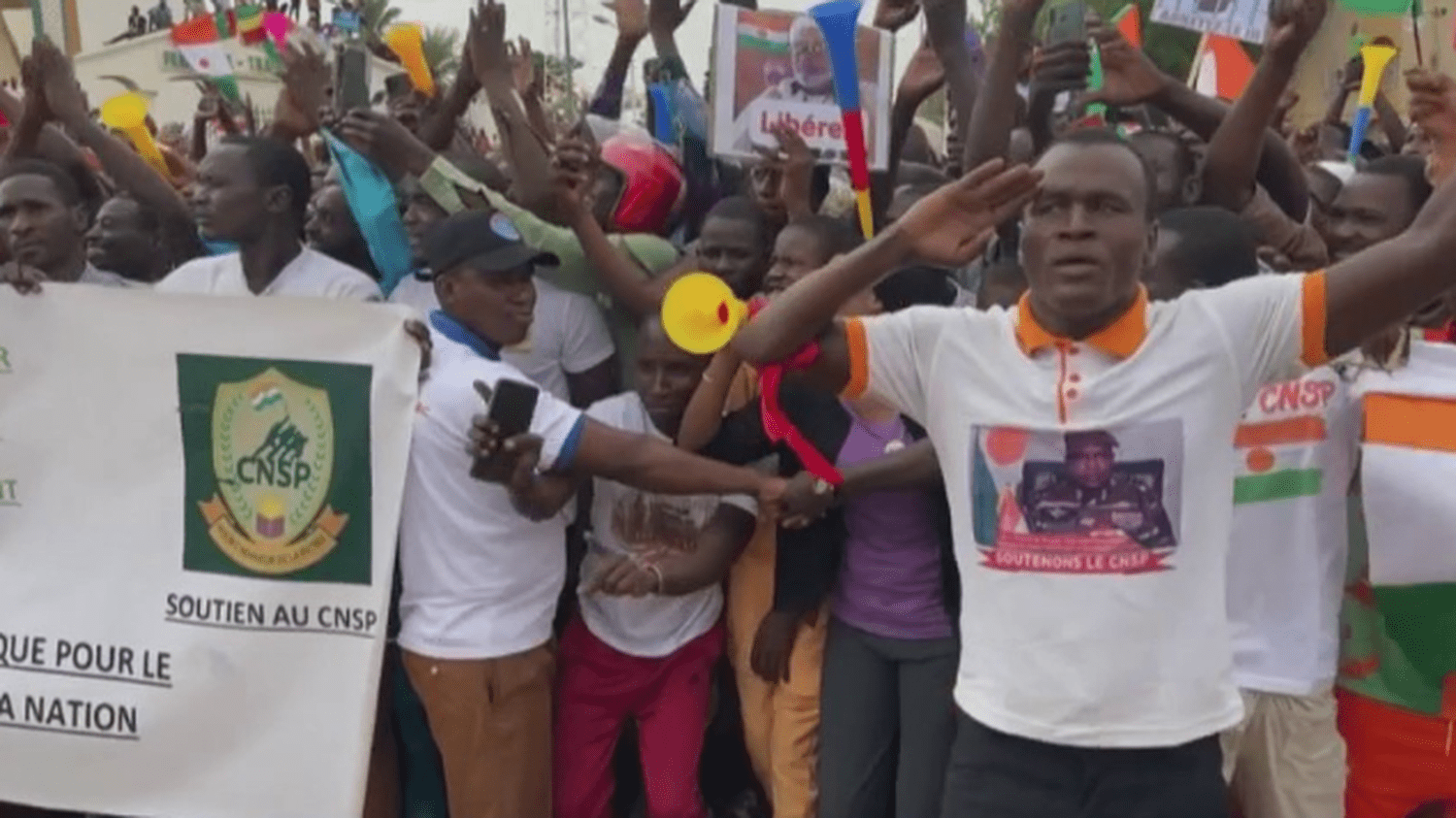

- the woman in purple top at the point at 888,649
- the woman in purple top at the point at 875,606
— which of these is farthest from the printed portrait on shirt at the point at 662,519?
the woman in purple top at the point at 888,649

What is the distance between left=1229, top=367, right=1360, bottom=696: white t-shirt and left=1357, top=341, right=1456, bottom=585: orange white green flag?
8 centimetres

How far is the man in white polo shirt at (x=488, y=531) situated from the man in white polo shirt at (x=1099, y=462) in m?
1.02

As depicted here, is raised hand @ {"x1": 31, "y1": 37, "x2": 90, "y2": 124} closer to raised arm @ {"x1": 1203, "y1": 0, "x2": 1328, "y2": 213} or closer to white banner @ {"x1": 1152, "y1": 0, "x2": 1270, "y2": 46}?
raised arm @ {"x1": 1203, "y1": 0, "x2": 1328, "y2": 213}

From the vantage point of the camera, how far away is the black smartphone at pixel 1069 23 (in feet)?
15.8

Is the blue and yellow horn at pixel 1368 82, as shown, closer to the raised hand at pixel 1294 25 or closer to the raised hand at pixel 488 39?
the raised hand at pixel 1294 25

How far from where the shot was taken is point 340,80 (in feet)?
16.9

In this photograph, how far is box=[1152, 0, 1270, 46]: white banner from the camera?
597cm

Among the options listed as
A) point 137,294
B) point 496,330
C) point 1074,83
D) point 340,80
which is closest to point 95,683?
point 137,294

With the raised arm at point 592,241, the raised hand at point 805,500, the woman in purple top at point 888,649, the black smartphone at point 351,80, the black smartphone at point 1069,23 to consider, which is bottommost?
the woman in purple top at point 888,649

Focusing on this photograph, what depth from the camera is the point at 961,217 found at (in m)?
2.93

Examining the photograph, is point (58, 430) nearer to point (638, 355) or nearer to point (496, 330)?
point (496, 330)

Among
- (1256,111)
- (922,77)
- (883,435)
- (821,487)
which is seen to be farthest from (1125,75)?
(821,487)

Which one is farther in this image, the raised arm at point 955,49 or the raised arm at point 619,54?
the raised arm at point 619,54

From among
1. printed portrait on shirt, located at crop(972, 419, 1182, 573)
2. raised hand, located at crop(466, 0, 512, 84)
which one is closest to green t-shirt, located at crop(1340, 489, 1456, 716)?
printed portrait on shirt, located at crop(972, 419, 1182, 573)
